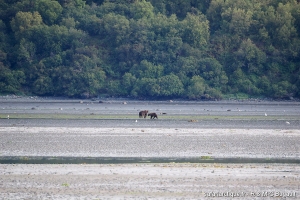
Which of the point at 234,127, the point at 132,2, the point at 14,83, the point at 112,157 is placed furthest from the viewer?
the point at 132,2

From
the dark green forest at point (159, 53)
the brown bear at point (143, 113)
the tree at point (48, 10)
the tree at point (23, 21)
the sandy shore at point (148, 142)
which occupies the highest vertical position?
the tree at point (48, 10)

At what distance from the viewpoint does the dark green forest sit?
2640 inches

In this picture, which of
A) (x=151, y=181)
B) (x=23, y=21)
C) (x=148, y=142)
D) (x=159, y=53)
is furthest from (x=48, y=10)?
(x=151, y=181)

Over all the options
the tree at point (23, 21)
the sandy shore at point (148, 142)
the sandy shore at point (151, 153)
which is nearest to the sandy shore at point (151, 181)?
the sandy shore at point (151, 153)

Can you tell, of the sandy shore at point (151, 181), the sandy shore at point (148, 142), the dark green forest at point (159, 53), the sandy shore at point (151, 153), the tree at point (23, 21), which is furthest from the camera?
the tree at point (23, 21)

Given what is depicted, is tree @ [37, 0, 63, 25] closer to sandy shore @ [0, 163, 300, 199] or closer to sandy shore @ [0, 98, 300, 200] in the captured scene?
sandy shore @ [0, 98, 300, 200]

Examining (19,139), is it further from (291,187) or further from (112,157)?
(291,187)

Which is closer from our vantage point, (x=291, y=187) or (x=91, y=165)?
(x=291, y=187)

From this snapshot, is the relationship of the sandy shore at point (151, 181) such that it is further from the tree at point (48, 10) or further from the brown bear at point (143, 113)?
the tree at point (48, 10)

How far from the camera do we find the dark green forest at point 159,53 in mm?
67062

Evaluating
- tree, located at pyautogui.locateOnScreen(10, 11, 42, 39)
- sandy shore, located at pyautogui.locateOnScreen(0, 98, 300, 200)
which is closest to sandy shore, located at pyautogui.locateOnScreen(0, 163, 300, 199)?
sandy shore, located at pyautogui.locateOnScreen(0, 98, 300, 200)

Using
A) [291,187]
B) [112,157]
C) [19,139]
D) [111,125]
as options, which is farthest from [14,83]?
[291,187]

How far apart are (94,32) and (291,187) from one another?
60251 mm

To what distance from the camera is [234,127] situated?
119 ft
